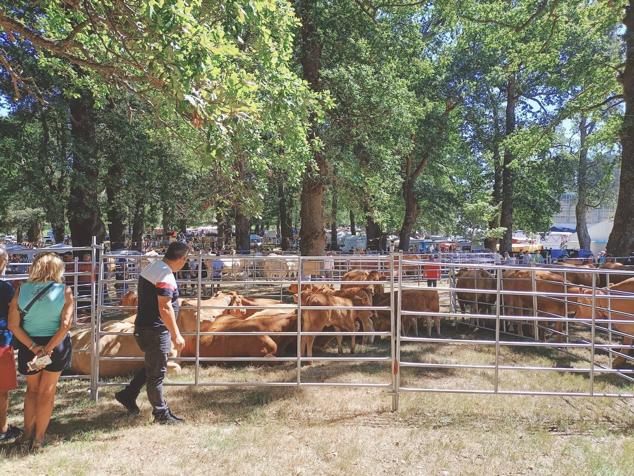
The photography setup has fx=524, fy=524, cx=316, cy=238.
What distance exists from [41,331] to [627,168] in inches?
630

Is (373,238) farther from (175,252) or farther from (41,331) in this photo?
(41,331)

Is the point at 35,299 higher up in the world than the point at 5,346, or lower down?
higher up

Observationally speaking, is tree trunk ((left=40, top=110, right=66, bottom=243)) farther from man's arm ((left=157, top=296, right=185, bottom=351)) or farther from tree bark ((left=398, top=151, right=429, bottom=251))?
tree bark ((left=398, top=151, right=429, bottom=251))

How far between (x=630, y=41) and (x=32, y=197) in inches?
716

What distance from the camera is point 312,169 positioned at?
16312 mm

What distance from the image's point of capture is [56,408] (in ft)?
21.3

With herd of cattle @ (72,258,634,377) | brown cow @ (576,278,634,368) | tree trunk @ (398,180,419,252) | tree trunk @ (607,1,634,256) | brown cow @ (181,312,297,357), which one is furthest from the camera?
tree trunk @ (398,180,419,252)

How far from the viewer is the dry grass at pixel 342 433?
489 centimetres

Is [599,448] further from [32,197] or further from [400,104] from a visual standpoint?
[32,197]

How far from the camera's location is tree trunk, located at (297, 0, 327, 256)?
1576 cm

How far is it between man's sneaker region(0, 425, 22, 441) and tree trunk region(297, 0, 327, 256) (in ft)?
34.0

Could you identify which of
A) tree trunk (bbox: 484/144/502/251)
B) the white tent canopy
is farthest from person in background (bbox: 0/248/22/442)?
the white tent canopy

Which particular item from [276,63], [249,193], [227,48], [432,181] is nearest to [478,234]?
[432,181]

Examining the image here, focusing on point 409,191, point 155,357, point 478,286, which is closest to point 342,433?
point 155,357
